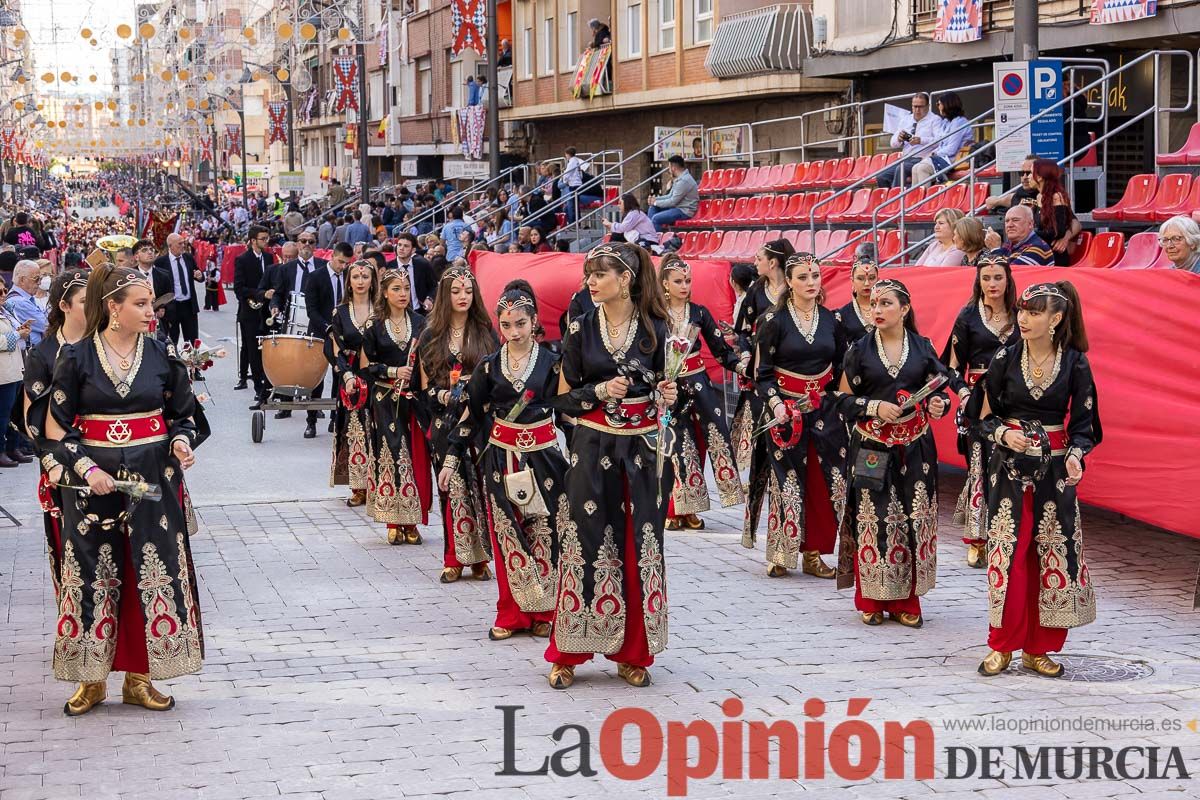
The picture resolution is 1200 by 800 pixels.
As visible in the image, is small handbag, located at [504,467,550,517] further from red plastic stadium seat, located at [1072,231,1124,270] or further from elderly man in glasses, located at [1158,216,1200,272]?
red plastic stadium seat, located at [1072,231,1124,270]

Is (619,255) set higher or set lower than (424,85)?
lower

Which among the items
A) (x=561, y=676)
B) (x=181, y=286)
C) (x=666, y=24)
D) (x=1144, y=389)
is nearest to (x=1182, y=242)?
(x=1144, y=389)

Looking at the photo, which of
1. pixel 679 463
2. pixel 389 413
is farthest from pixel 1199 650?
pixel 389 413

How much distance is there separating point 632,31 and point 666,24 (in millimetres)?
1871

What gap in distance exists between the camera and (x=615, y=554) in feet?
24.3

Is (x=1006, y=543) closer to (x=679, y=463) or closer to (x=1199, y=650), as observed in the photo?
(x=1199, y=650)

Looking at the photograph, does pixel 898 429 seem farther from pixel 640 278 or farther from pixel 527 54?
pixel 527 54

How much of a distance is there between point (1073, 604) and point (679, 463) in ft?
14.4

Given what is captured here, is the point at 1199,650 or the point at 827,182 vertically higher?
the point at 827,182

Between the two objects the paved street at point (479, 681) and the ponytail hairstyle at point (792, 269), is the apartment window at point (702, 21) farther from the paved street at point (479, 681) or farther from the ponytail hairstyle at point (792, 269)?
the ponytail hairstyle at point (792, 269)

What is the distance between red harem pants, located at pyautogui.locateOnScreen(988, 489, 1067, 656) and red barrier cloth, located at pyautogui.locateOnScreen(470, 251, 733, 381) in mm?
5699

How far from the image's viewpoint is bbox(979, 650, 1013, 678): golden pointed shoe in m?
7.52

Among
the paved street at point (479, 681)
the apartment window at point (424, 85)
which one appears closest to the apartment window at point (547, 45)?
the apartment window at point (424, 85)

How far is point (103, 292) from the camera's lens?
7055 mm
